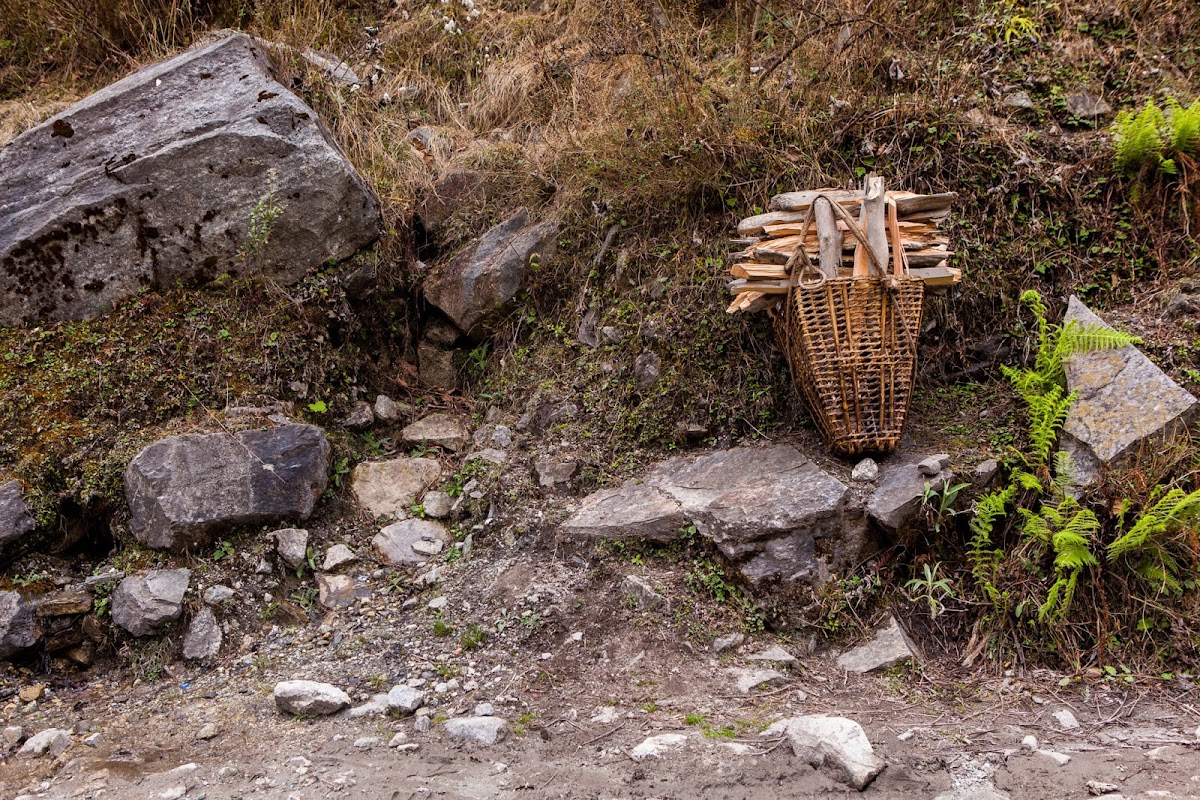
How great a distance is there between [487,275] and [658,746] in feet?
9.90

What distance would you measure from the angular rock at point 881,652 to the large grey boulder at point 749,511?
12.0 inches

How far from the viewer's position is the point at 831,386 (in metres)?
3.43

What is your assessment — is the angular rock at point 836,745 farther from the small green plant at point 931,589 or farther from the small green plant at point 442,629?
the small green plant at point 442,629

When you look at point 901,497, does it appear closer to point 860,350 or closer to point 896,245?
point 860,350

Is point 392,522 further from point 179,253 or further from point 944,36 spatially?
point 944,36

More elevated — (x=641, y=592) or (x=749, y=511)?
(x=749, y=511)

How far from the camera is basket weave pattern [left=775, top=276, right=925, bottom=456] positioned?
11.1ft

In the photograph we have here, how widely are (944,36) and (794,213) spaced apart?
2.21 m

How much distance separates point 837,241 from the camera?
11.5 ft

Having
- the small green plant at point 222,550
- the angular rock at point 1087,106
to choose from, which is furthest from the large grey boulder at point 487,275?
the angular rock at point 1087,106

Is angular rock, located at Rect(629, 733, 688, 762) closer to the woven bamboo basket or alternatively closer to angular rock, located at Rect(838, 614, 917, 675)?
angular rock, located at Rect(838, 614, 917, 675)

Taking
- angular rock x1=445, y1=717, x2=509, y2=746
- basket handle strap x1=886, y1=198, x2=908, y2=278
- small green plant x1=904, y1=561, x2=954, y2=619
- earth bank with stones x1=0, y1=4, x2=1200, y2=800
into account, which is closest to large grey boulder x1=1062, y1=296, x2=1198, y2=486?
earth bank with stones x1=0, y1=4, x2=1200, y2=800

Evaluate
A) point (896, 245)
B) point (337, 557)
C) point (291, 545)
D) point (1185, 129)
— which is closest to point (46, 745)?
point (291, 545)

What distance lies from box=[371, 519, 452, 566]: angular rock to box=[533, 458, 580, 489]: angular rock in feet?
1.86
